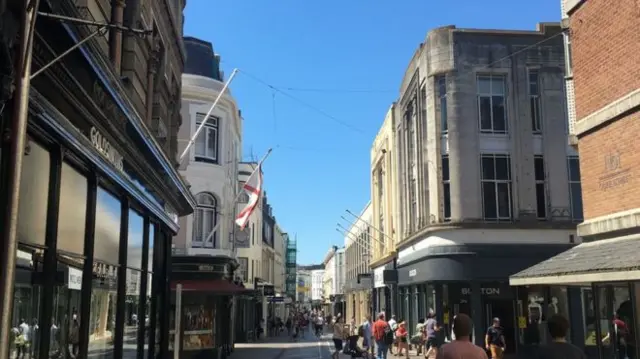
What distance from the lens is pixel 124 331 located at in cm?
1052

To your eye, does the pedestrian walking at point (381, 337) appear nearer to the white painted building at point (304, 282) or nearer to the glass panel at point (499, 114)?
the glass panel at point (499, 114)

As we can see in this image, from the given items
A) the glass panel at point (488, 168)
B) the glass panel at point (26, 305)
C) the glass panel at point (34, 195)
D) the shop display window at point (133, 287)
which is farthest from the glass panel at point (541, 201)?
the glass panel at point (26, 305)

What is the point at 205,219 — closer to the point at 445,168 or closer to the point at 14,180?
the point at 445,168

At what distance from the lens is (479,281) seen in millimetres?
24469

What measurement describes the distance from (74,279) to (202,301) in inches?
643

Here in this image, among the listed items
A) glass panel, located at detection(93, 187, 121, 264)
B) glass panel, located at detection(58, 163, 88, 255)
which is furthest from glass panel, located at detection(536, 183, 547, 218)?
glass panel, located at detection(58, 163, 88, 255)

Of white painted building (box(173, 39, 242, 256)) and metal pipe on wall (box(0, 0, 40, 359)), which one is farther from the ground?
white painted building (box(173, 39, 242, 256))

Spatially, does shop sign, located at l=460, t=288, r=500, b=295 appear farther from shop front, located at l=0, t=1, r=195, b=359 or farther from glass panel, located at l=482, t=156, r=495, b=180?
shop front, located at l=0, t=1, r=195, b=359

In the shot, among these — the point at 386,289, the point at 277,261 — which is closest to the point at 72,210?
the point at 386,289

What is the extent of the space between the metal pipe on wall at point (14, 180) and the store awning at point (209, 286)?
1778 centimetres

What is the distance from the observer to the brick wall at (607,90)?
40.8 feet

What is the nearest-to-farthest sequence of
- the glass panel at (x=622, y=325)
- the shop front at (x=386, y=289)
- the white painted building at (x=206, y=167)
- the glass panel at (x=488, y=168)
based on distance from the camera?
the glass panel at (x=622, y=325), the white painted building at (x=206, y=167), the glass panel at (x=488, y=168), the shop front at (x=386, y=289)

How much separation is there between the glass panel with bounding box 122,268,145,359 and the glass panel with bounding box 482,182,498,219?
16923mm

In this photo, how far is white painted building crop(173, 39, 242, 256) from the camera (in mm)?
25250
